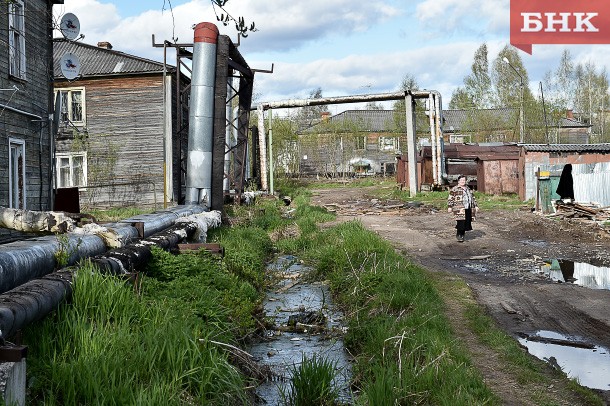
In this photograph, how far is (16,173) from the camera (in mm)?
15672

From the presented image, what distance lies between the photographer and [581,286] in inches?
414

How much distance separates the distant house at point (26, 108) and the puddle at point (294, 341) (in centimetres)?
626

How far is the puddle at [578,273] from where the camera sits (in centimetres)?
1090

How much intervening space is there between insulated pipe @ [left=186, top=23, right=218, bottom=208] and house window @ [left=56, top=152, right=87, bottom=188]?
14.7m

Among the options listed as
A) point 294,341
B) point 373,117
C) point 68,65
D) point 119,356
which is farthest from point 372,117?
point 119,356

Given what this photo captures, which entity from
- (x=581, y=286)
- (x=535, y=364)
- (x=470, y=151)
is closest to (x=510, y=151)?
(x=470, y=151)

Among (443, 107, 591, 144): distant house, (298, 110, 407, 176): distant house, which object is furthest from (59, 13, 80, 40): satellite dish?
(443, 107, 591, 144): distant house

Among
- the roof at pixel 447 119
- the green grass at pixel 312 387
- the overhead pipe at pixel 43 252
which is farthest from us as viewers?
the roof at pixel 447 119

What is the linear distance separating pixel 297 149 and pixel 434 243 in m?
37.9

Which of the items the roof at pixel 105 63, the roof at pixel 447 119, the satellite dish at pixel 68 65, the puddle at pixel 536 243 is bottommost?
the puddle at pixel 536 243

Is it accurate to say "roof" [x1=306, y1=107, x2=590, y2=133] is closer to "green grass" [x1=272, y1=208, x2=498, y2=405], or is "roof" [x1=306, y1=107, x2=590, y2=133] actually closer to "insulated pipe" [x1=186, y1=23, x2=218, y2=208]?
"insulated pipe" [x1=186, y1=23, x2=218, y2=208]

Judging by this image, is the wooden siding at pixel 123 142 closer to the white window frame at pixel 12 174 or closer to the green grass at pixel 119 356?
the white window frame at pixel 12 174

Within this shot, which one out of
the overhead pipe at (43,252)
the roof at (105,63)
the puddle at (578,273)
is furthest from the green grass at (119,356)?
the roof at (105,63)

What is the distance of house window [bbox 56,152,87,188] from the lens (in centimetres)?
2805
